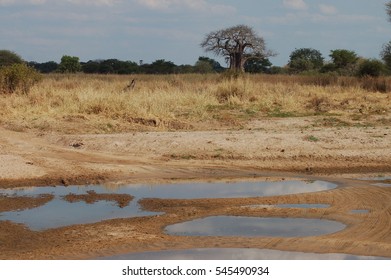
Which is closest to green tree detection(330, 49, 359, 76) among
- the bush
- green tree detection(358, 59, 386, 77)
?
green tree detection(358, 59, 386, 77)

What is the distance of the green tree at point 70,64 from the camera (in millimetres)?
58656

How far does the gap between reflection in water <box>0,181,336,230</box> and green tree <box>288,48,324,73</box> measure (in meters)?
48.9

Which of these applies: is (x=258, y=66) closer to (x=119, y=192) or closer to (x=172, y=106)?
(x=172, y=106)

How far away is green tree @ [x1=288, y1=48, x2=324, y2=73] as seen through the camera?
62.8 metres

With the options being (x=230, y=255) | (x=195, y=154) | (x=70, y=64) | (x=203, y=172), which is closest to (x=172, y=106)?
(x=195, y=154)

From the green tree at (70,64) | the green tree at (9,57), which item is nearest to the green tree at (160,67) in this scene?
the green tree at (70,64)

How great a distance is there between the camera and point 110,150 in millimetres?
15211

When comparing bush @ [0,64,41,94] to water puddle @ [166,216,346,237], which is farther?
bush @ [0,64,41,94]

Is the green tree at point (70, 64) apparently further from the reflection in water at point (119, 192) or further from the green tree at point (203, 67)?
the reflection in water at point (119, 192)

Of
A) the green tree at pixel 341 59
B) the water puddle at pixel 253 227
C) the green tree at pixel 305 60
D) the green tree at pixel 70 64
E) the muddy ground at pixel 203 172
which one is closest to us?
the muddy ground at pixel 203 172

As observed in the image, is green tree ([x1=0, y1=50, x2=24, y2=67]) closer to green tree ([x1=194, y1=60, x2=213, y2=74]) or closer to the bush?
green tree ([x1=194, y1=60, x2=213, y2=74])

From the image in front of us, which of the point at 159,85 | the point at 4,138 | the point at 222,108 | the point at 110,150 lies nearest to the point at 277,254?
the point at 110,150

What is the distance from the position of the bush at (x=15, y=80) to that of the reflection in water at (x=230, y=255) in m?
17.3
